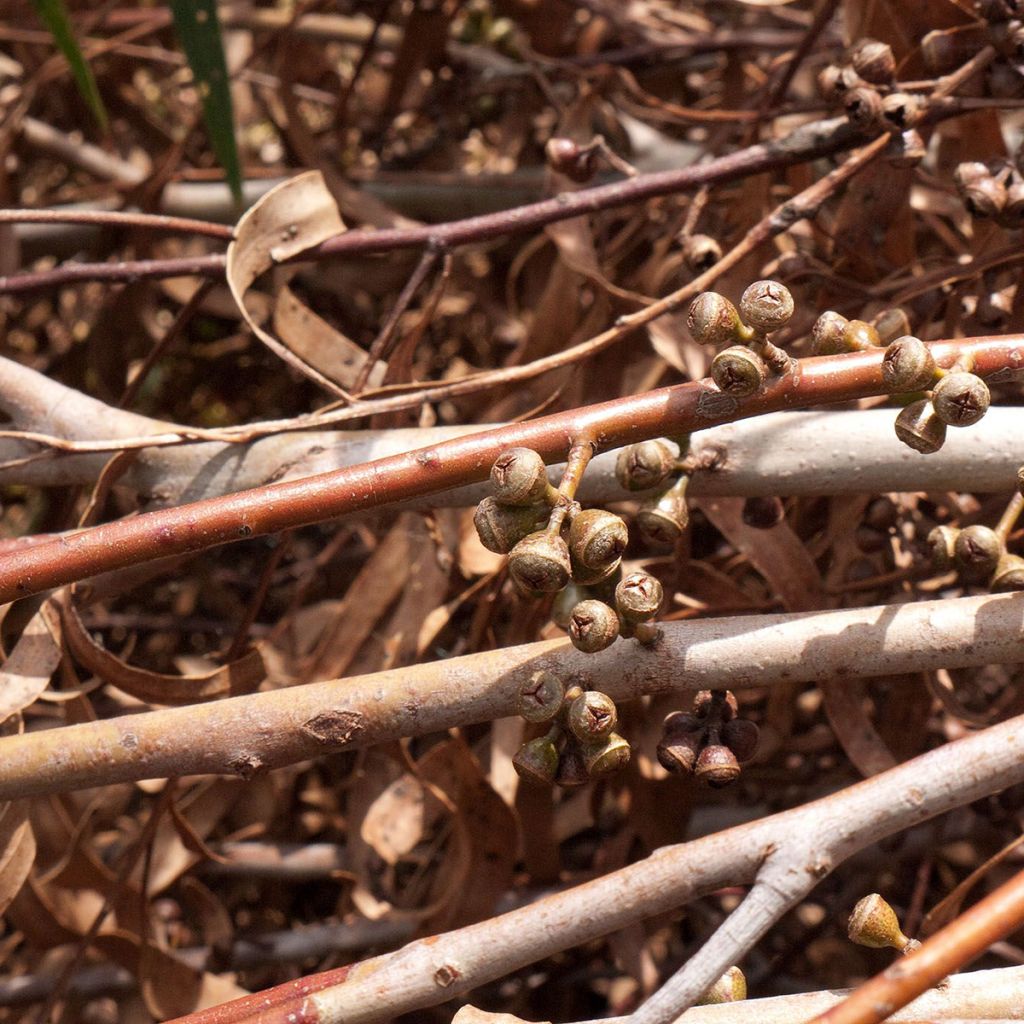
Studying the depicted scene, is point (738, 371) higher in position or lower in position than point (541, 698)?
higher

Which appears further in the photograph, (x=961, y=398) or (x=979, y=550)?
(x=979, y=550)

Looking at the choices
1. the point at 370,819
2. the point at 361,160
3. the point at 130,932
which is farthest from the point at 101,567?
the point at 361,160

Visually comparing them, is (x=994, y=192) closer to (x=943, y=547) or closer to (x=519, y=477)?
(x=943, y=547)

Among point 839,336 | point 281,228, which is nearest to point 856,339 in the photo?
point 839,336

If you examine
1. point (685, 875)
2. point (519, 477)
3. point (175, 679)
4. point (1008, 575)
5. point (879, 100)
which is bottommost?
point (175, 679)

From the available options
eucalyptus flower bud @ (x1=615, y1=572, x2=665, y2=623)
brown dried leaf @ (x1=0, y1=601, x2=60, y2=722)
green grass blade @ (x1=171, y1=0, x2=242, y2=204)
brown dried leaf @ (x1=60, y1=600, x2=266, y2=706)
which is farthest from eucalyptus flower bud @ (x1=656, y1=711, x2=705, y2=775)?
green grass blade @ (x1=171, y1=0, x2=242, y2=204)

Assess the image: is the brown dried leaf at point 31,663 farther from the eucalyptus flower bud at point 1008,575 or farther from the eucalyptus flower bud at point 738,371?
the eucalyptus flower bud at point 1008,575

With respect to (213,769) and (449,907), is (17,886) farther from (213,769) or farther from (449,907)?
(449,907)
